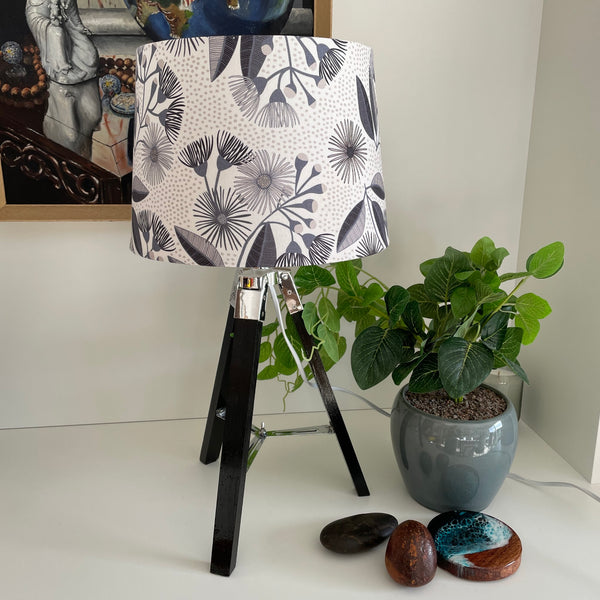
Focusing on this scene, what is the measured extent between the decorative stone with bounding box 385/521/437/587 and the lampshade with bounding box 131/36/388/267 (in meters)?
0.39

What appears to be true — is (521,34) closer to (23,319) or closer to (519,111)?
(519,111)

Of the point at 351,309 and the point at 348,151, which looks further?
the point at 351,309

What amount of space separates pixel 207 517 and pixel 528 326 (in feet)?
1.94

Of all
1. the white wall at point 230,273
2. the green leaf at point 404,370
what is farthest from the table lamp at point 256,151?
the white wall at point 230,273

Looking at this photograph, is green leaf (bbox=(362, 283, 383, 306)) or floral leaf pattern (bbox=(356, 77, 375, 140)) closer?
floral leaf pattern (bbox=(356, 77, 375, 140))

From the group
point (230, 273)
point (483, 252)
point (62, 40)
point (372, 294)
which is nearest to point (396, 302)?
point (372, 294)

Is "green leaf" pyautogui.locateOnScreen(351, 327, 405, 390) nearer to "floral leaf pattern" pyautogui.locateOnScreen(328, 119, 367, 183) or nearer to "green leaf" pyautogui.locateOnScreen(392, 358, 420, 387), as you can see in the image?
"green leaf" pyautogui.locateOnScreen(392, 358, 420, 387)

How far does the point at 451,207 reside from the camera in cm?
122

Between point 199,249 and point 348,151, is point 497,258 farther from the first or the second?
point 199,249

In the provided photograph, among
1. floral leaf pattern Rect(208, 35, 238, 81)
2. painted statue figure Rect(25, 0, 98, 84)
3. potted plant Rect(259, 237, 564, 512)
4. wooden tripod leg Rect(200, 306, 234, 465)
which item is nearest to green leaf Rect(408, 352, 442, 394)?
potted plant Rect(259, 237, 564, 512)

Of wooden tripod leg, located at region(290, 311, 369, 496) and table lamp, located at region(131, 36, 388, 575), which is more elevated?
table lamp, located at region(131, 36, 388, 575)

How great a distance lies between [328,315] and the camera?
96 cm

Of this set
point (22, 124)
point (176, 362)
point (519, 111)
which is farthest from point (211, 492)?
point (519, 111)

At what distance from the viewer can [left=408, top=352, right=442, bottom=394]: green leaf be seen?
94 centimetres
